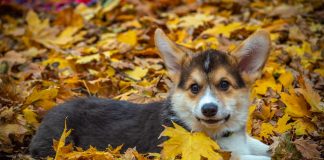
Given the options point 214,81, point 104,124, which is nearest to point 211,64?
point 214,81

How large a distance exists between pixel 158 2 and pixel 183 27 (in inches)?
61.4

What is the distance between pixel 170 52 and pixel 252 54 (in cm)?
72

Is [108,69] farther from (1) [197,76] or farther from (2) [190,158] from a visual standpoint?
(2) [190,158]

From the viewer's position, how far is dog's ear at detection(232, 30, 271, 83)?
479 cm

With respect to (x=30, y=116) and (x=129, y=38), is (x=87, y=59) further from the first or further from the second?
(x=30, y=116)

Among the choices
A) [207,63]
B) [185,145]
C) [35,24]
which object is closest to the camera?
[185,145]

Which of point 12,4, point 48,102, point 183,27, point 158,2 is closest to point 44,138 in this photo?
point 48,102

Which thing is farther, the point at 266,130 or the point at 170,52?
the point at 266,130

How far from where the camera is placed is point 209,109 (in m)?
4.33

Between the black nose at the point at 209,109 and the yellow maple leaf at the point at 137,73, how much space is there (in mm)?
2479

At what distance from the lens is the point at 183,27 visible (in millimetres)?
8375

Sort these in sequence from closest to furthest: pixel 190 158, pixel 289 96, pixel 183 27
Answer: pixel 190 158 < pixel 289 96 < pixel 183 27

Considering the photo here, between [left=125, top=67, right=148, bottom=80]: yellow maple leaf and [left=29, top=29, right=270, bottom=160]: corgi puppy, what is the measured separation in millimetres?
1479

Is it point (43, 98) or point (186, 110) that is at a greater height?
point (186, 110)
